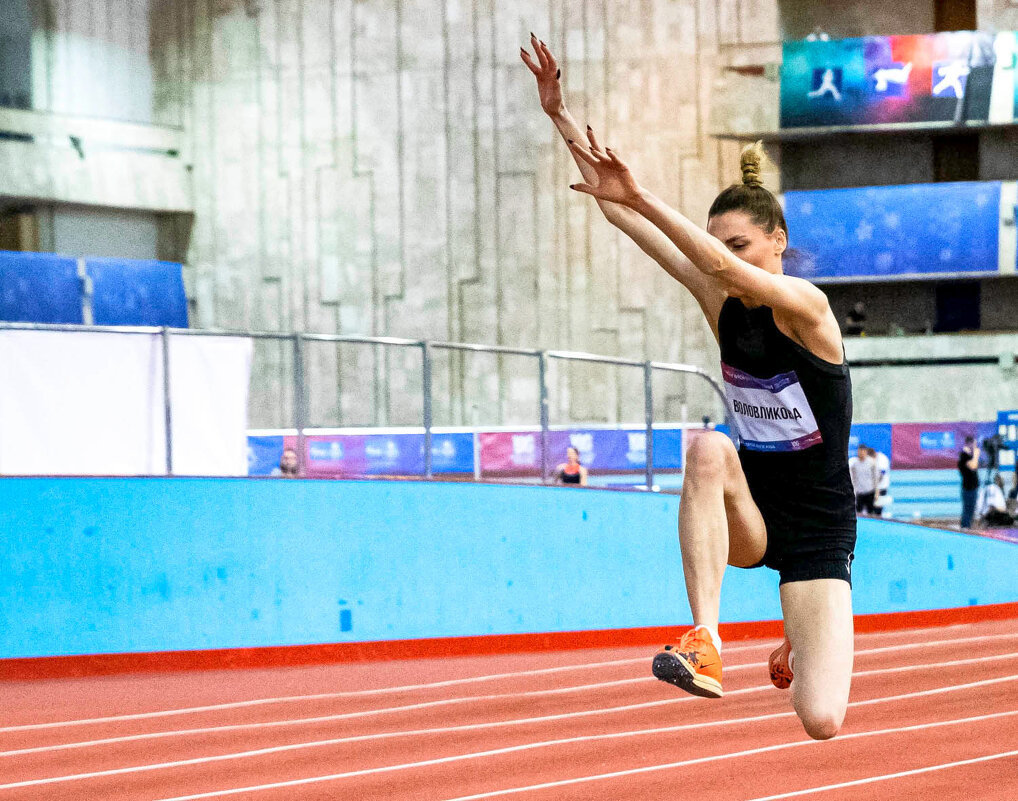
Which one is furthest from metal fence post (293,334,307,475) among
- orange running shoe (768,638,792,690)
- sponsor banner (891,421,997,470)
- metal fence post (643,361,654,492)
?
sponsor banner (891,421,997,470)

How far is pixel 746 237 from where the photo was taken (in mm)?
3125

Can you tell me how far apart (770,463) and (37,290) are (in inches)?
543

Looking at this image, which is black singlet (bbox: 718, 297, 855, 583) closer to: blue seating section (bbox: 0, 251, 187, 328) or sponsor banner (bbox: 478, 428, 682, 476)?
sponsor banner (bbox: 478, 428, 682, 476)

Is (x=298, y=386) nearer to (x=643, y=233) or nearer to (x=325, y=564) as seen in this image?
(x=325, y=564)

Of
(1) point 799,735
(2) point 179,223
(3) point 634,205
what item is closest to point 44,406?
(1) point 799,735

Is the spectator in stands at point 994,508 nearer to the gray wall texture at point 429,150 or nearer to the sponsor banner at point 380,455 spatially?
the gray wall texture at point 429,150

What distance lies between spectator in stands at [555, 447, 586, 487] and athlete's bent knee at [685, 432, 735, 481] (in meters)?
5.18

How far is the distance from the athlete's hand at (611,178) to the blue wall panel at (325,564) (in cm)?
520

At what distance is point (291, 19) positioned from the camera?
1950 centimetres

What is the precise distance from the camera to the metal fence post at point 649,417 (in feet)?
26.1

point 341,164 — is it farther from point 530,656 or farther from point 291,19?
point 530,656

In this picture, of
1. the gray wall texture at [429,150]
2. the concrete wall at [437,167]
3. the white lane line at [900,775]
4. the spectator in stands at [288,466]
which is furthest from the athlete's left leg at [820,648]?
the concrete wall at [437,167]

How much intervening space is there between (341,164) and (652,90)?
5014 mm

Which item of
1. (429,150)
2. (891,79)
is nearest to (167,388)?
(429,150)
